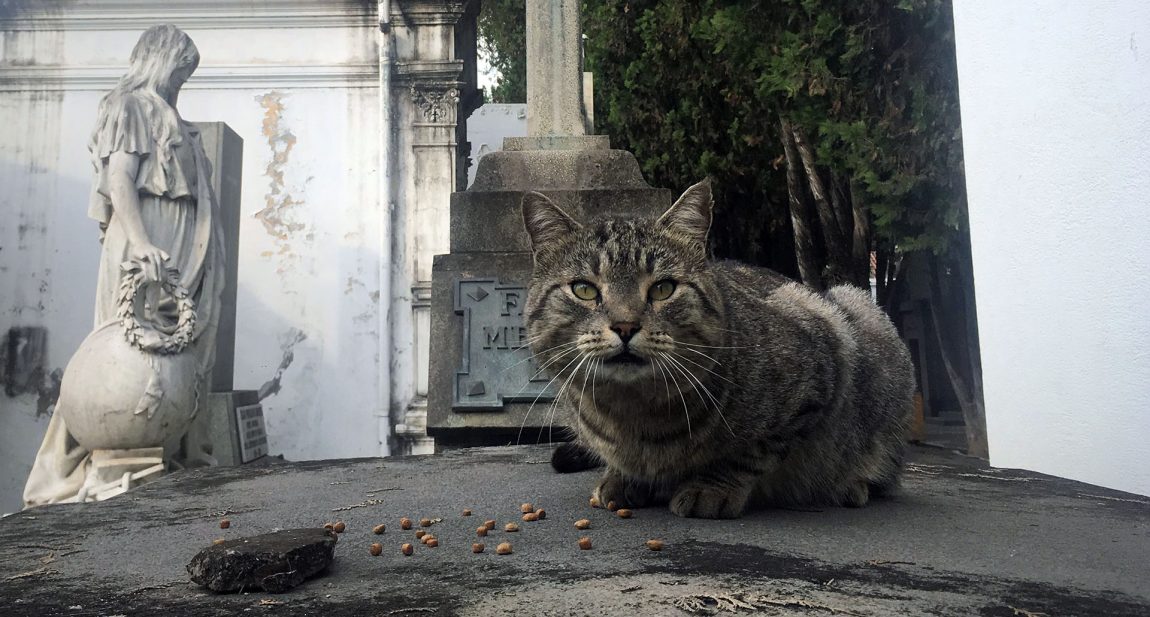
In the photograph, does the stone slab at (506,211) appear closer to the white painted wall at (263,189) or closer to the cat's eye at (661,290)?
the cat's eye at (661,290)

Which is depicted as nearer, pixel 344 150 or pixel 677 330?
pixel 677 330

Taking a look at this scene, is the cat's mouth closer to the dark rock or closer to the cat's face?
the cat's face

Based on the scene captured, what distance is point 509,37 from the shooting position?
Answer: 18.3m

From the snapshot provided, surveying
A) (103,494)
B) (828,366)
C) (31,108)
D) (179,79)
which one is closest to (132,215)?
(179,79)

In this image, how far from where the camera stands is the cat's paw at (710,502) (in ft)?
8.28

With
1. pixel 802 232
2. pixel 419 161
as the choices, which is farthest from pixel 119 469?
pixel 802 232

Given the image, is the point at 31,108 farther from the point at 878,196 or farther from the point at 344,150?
the point at 878,196

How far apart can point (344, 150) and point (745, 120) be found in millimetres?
4618

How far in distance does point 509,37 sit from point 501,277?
564 inches

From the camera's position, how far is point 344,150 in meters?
10.0

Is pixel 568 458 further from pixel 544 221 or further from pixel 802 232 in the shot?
pixel 802 232

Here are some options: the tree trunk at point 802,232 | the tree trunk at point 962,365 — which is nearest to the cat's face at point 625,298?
the tree trunk at point 802,232

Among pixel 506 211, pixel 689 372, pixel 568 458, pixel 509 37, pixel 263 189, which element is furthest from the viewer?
pixel 509 37

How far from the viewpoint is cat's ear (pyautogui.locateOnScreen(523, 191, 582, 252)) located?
8.97 feet
